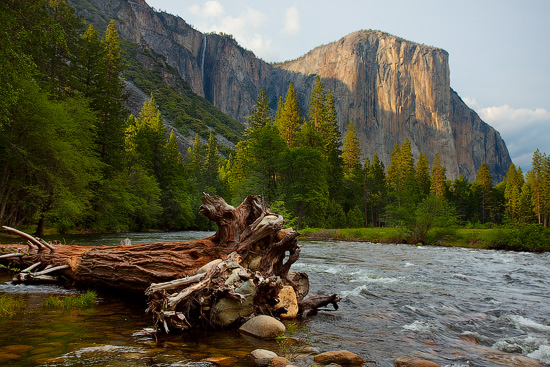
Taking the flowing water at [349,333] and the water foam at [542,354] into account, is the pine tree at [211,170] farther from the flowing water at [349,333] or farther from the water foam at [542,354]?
the water foam at [542,354]

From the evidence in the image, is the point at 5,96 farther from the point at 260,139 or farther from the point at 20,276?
the point at 260,139

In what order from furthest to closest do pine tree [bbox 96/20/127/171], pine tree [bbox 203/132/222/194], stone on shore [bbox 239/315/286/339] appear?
pine tree [bbox 203/132/222/194] → pine tree [bbox 96/20/127/171] → stone on shore [bbox 239/315/286/339]

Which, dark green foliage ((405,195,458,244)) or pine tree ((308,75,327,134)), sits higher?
pine tree ((308,75,327,134))

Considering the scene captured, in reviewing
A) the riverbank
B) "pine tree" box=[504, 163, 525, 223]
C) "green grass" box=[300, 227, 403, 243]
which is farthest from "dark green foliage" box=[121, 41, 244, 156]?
the riverbank

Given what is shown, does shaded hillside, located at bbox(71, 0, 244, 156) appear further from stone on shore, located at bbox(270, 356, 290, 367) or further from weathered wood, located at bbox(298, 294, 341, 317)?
stone on shore, located at bbox(270, 356, 290, 367)

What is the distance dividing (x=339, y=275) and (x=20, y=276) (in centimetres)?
891

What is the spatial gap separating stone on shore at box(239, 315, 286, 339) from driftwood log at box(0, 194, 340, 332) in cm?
24

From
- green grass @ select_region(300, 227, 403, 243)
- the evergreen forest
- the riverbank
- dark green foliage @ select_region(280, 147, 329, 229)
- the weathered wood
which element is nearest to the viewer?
the weathered wood

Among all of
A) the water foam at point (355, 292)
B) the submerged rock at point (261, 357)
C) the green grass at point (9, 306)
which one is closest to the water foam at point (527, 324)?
the water foam at point (355, 292)

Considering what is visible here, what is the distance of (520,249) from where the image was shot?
1022 inches

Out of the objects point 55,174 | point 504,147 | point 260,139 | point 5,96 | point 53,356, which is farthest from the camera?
point 504,147

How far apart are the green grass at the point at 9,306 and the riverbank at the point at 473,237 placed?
3003 cm

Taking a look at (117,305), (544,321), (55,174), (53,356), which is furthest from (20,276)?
(55,174)

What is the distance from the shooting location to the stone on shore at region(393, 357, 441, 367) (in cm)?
400
